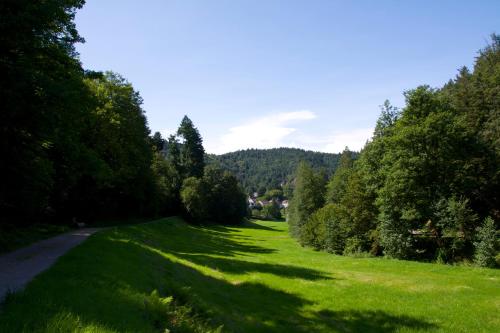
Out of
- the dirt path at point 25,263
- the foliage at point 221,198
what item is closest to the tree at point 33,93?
the dirt path at point 25,263

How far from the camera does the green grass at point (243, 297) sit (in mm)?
8039

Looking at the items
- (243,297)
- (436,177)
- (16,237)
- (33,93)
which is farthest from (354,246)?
(33,93)

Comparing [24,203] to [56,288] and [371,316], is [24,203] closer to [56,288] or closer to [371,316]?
[56,288]

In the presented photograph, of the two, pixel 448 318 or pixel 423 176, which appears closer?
pixel 448 318

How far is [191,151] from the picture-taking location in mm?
90812

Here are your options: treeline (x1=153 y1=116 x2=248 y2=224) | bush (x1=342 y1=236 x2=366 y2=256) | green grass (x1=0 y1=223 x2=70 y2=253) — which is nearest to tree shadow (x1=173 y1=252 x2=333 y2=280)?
green grass (x1=0 y1=223 x2=70 y2=253)

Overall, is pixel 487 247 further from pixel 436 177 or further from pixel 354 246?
pixel 354 246

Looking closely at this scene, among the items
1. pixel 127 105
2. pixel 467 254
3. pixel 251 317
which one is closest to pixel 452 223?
pixel 467 254

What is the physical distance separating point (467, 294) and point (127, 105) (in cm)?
4007

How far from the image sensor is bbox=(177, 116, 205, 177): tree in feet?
294

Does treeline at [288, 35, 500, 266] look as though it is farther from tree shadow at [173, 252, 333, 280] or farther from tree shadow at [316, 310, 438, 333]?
tree shadow at [316, 310, 438, 333]

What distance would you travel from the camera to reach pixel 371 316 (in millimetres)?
17219

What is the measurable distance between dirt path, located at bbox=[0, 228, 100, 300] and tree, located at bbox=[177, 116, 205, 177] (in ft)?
229

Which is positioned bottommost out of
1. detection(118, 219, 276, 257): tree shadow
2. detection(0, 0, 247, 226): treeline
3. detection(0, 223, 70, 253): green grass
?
detection(118, 219, 276, 257): tree shadow
